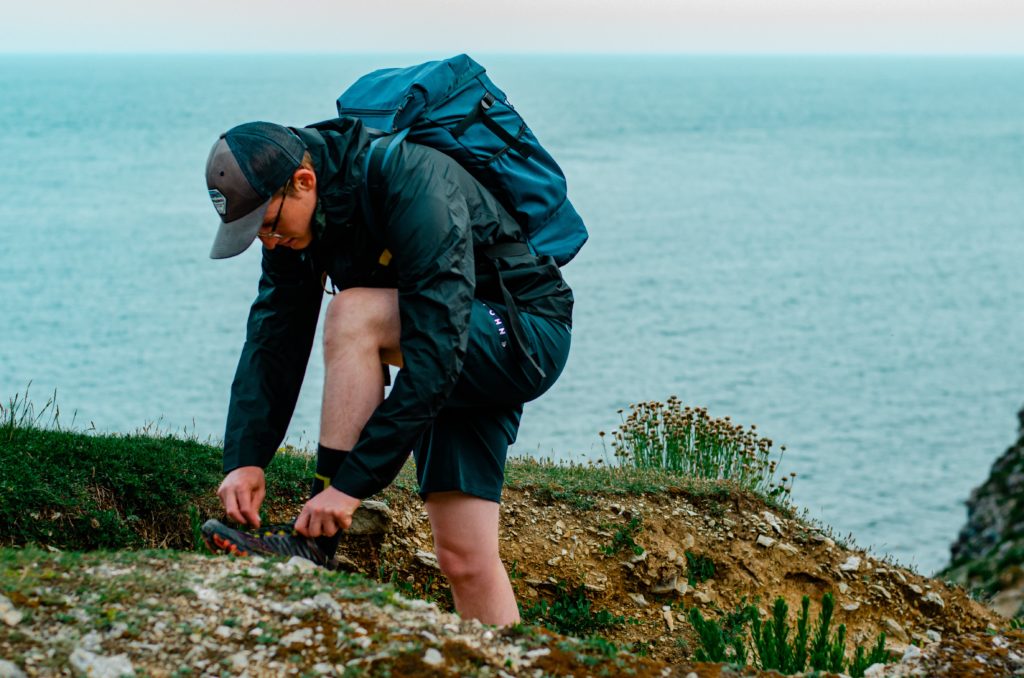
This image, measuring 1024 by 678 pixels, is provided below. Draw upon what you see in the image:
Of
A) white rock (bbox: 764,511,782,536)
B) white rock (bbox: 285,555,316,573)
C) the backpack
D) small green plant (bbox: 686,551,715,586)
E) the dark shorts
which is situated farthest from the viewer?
white rock (bbox: 764,511,782,536)

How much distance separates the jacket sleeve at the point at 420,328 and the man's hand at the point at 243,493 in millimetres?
691

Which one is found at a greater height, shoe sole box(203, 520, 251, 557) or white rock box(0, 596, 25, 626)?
shoe sole box(203, 520, 251, 557)

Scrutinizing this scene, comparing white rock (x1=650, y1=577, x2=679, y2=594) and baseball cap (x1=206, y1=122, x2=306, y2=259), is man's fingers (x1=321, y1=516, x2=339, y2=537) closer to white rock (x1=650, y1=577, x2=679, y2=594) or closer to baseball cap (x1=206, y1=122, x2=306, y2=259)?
baseball cap (x1=206, y1=122, x2=306, y2=259)

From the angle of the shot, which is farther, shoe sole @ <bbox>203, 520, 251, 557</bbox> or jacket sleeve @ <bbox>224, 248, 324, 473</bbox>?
jacket sleeve @ <bbox>224, 248, 324, 473</bbox>

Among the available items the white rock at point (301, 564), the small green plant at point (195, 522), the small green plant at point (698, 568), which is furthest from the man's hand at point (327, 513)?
the small green plant at point (698, 568)

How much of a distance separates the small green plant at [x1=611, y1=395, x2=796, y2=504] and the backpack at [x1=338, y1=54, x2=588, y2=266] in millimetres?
4409

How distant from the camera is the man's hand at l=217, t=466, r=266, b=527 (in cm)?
445

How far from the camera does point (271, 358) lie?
4629 millimetres

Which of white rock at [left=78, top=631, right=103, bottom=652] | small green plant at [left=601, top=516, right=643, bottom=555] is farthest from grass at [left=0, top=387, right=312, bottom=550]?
white rock at [left=78, top=631, right=103, bottom=652]

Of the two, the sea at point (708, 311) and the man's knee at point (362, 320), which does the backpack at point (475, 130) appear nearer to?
the man's knee at point (362, 320)

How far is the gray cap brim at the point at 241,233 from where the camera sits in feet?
12.9

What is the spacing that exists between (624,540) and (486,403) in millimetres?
2992

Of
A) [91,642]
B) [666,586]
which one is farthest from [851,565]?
[91,642]

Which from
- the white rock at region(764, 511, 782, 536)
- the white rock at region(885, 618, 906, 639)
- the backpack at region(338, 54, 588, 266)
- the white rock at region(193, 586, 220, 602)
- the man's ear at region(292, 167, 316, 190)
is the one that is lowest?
the white rock at region(885, 618, 906, 639)
